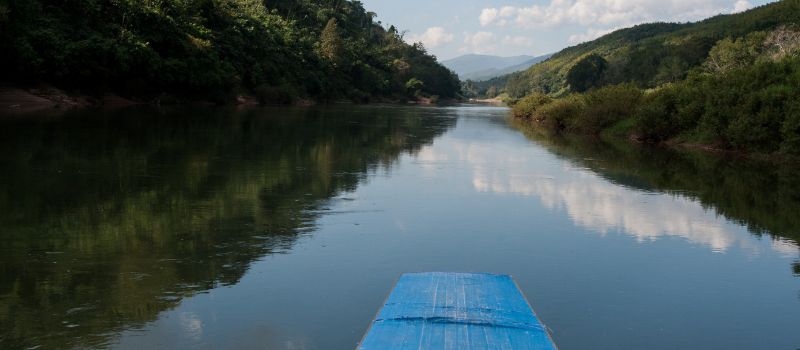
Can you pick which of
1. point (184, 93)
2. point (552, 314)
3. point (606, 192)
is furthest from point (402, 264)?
point (184, 93)

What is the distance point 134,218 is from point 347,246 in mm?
4383

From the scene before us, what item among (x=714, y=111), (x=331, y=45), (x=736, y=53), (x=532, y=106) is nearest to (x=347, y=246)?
(x=714, y=111)

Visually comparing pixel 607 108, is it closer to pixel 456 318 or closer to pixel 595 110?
pixel 595 110

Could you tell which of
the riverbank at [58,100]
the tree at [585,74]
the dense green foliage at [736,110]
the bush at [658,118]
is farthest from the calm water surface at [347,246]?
the tree at [585,74]

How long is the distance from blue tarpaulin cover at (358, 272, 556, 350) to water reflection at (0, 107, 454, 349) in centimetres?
246

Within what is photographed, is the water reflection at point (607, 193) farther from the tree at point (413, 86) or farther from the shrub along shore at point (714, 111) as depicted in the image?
the tree at point (413, 86)

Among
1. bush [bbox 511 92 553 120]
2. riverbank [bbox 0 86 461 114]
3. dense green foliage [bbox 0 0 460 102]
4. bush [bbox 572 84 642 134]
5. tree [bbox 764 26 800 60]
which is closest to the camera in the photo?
bush [bbox 572 84 642 134]

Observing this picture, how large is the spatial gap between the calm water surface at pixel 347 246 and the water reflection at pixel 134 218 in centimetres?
5

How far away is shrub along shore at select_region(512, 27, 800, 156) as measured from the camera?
1147 inches

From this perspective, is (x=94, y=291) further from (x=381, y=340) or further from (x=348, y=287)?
(x=381, y=340)

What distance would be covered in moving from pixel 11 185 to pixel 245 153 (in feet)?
33.6

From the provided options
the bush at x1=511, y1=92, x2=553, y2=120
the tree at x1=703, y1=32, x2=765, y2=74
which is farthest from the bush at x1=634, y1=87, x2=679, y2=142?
the tree at x1=703, y1=32, x2=765, y2=74

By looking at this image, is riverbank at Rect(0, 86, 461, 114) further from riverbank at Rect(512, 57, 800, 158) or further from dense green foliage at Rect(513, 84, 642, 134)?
riverbank at Rect(512, 57, 800, 158)

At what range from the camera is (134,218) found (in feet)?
44.3
